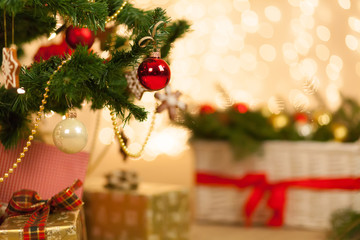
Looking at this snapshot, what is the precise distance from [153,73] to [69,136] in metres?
0.16

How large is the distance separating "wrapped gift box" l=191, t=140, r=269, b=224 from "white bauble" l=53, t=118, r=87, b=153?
0.81 meters

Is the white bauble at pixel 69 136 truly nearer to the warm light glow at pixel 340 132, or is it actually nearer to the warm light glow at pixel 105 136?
the warm light glow at pixel 340 132

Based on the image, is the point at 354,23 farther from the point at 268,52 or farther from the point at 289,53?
the point at 268,52

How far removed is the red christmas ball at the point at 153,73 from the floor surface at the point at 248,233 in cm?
76

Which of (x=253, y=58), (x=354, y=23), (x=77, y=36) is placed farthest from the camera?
(x=253, y=58)

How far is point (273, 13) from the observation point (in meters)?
2.13

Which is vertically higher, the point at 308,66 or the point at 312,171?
the point at 308,66

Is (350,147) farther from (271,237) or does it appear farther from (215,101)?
(215,101)

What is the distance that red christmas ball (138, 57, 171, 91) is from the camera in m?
0.73

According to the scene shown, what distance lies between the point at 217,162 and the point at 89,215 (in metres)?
0.45

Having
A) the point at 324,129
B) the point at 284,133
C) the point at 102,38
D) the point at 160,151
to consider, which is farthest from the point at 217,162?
the point at 160,151

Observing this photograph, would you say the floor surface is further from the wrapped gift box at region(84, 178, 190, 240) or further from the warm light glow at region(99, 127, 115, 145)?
the warm light glow at region(99, 127, 115, 145)

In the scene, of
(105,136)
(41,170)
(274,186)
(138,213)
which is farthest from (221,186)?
(105,136)

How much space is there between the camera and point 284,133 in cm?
148
